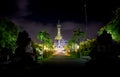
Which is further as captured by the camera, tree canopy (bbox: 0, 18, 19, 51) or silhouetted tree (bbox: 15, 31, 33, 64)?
tree canopy (bbox: 0, 18, 19, 51)

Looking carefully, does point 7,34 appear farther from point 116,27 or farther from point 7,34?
point 116,27

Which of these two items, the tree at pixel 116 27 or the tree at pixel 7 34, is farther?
the tree at pixel 116 27

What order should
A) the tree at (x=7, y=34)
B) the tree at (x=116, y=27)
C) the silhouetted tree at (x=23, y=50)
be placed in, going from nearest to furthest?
the silhouetted tree at (x=23, y=50)
the tree at (x=7, y=34)
the tree at (x=116, y=27)

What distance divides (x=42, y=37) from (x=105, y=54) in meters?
54.9

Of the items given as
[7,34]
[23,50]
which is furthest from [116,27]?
[23,50]

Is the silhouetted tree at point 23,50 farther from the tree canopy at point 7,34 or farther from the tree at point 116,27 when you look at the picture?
the tree at point 116,27

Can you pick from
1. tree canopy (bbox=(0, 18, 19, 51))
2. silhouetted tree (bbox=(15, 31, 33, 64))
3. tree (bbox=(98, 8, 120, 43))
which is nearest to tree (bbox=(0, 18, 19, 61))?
tree canopy (bbox=(0, 18, 19, 51))

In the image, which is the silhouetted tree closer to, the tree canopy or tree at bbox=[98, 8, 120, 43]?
the tree canopy

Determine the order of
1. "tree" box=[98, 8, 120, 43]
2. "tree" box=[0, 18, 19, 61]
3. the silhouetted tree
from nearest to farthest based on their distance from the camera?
the silhouetted tree, "tree" box=[0, 18, 19, 61], "tree" box=[98, 8, 120, 43]

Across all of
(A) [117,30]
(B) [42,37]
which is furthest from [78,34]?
(A) [117,30]

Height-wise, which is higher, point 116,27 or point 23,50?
point 116,27

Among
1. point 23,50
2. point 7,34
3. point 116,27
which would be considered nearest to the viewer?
point 23,50

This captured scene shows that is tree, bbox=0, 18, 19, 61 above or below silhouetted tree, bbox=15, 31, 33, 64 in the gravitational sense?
above

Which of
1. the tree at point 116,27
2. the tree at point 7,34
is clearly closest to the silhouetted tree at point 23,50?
the tree at point 7,34
